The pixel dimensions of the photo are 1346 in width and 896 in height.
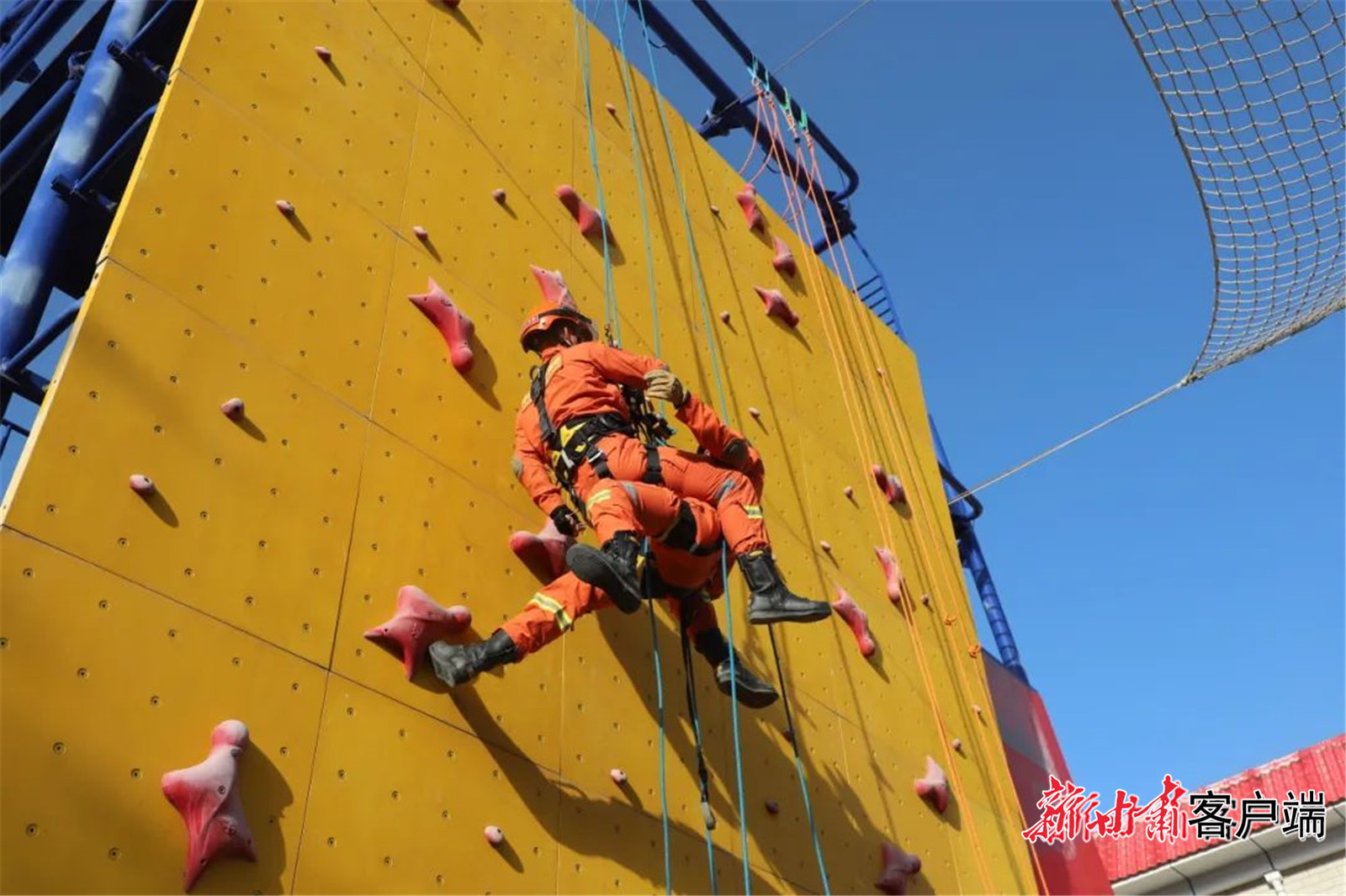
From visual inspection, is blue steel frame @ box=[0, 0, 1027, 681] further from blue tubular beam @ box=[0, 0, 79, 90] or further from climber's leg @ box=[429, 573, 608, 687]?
climber's leg @ box=[429, 573, 608, 687]

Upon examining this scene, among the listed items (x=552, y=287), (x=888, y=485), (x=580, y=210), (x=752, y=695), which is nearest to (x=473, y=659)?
(x=752, y=695)

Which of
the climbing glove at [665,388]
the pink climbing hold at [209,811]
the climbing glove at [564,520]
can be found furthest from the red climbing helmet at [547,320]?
the pink climbing hold at [209,811]

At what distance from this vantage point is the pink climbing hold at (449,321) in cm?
342

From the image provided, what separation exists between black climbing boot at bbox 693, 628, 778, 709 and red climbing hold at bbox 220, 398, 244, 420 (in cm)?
142

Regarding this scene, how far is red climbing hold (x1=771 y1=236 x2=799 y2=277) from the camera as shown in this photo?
6.18 m

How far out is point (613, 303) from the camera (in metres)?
4.47

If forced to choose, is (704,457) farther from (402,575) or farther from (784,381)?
(784,381)

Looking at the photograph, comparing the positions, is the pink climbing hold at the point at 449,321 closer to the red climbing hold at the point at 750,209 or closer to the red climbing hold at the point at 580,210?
the red climbing hold at the point at 580,210

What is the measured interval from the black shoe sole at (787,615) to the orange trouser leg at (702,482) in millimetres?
185

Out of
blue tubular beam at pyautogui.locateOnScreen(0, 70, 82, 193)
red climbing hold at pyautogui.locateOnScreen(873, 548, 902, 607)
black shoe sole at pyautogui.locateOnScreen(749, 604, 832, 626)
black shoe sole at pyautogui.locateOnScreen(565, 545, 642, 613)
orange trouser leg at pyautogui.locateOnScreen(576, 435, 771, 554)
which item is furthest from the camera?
red climbing hold at pyautogui.locateOnScreen(873, 548, 902, 607)

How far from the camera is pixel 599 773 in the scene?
3113mm

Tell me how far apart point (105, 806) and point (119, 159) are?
2.40 meters

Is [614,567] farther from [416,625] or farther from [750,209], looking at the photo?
[750,209]

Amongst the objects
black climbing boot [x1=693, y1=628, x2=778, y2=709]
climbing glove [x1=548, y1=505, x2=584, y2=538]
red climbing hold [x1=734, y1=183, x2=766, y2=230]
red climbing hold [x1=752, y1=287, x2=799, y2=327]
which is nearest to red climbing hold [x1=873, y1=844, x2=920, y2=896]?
black climbing boot [x1=693, y1=628, x2=778, y2=709]
